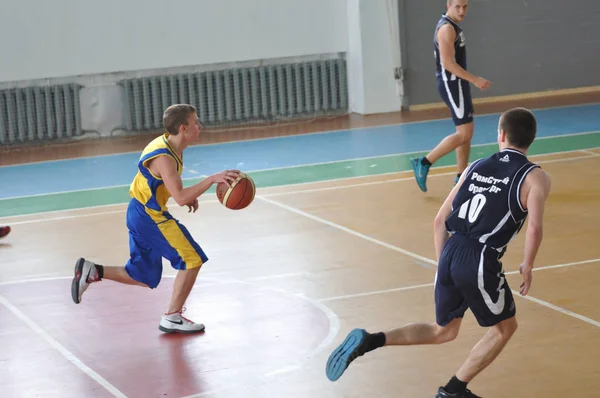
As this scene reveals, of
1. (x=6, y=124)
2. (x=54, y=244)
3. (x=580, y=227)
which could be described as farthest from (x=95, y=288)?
(x=6, y=124)

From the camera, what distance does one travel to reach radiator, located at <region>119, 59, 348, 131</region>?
16625 mm

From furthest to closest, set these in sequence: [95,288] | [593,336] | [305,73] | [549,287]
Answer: [305,73]
[95,288]
[549,287]
[593,336]

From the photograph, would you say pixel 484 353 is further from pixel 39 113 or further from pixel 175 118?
pixel 39 113

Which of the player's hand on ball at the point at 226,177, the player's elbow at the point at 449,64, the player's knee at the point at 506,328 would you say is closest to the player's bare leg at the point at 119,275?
the player's hand on ball at the point at 226,177

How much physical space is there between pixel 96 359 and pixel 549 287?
324 cm

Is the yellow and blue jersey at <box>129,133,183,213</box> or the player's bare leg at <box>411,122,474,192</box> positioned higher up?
the yellow and blue jersey at <box>129,133,183,213</box>

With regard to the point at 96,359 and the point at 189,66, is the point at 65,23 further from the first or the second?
the point at 96,359

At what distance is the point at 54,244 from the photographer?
9.71 m

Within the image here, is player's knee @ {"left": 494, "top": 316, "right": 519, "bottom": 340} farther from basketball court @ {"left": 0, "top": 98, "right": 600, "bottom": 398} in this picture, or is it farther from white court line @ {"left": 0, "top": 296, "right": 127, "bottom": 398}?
white court line @ {"left": 0, "top": 296, "right": 127, "bottom": 398}

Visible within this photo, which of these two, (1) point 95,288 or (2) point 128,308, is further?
(1) point 95,288

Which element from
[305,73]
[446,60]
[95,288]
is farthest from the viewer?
[305,73]

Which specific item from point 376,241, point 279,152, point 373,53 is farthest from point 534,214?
point 373,53

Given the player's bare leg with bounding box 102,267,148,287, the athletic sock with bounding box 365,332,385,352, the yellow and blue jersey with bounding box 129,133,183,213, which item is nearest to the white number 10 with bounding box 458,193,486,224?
the athletic sock with bounding box 365,332,385,352

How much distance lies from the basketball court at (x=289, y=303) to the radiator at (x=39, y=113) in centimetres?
454
